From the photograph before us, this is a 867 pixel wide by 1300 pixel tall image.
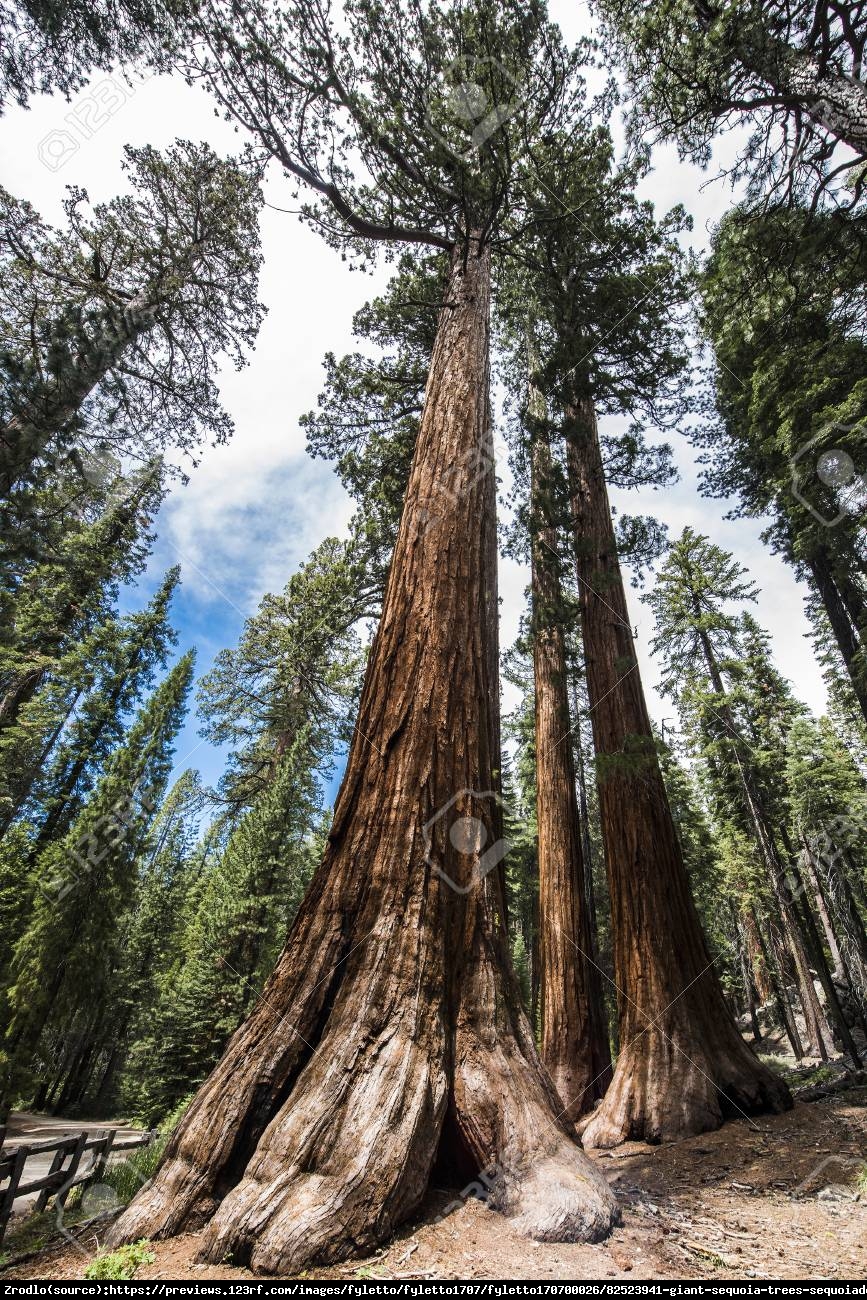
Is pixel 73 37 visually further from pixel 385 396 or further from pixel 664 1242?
pixel 664 1242

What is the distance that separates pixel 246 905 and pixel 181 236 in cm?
1442

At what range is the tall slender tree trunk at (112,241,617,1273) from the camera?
185 cm

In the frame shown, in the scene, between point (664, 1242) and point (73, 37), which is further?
point (73, 37)

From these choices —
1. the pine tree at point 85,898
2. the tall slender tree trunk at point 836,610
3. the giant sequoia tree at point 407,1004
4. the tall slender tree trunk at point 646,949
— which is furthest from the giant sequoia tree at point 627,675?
the pine tree at point 85,898

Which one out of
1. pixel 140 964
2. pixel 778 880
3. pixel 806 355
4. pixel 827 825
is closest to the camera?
pixel 806 355

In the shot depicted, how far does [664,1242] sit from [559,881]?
6.20 meters

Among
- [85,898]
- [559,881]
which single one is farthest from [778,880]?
[85,898]

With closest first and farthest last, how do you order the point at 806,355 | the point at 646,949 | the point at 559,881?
the point at 646,949 < the point at 806,355 < the point at 559,881

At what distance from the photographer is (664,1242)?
189 cm

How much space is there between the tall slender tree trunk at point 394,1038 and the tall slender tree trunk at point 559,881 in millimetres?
4347

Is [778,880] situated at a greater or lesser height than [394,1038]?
greater

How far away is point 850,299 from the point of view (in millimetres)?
6793
